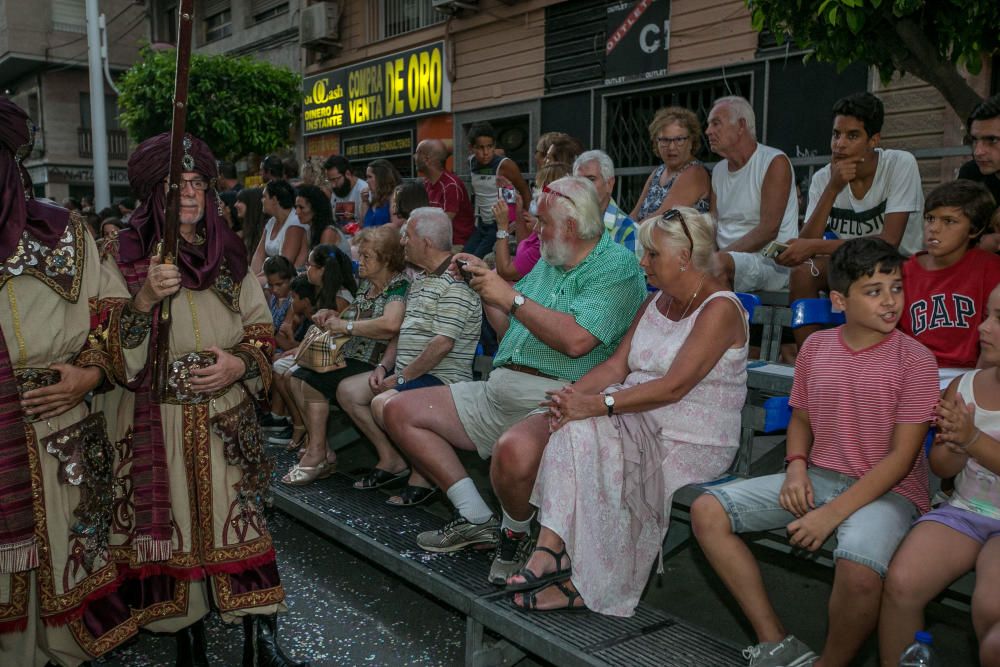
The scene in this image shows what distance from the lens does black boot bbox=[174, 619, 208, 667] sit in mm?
3129

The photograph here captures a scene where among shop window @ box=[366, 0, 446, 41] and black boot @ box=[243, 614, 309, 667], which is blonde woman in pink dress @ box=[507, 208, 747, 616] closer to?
black boot @ box=[243, 614, 309, 667]

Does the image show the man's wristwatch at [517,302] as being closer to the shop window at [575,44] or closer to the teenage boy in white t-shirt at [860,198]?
A: the teenage boy in white t-shirt at [860,198]

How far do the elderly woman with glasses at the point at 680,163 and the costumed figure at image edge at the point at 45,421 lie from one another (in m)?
3.22

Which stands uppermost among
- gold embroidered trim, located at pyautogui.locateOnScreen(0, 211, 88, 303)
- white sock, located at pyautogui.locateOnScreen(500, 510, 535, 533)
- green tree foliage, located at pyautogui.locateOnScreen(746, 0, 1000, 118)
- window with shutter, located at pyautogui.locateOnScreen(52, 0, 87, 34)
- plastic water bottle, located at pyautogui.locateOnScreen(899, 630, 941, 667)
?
window with shutter, located at pyautogui.locateOnScreen(52, 0, 87, 34)

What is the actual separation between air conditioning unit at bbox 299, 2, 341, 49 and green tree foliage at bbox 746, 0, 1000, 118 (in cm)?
1332

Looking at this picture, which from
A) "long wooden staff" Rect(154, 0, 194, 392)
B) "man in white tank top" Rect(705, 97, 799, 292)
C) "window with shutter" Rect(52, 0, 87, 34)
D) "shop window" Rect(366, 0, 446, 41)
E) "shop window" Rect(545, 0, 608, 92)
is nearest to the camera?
"long wooden staff" Rect(154, 0, 194, 392)

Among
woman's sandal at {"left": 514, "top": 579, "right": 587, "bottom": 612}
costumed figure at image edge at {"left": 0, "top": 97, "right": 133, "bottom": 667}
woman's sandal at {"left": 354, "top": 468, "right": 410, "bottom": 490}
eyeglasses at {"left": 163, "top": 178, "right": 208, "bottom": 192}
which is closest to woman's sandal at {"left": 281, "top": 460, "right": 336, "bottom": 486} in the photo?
woman's sandal at {"left": 354, "top": 468, "right": 410, "bottom": 490}

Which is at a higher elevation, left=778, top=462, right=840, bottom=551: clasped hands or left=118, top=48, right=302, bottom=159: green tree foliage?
left=118, top=48, right=302, bottom=159: green tree foliage

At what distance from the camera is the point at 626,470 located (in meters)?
3.06

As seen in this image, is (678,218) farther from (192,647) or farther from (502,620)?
(192,647)

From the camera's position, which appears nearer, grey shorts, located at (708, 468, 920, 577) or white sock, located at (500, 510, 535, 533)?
grey shorts, located at (708, 468, 920, 577)

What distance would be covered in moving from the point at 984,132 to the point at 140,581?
3813mm

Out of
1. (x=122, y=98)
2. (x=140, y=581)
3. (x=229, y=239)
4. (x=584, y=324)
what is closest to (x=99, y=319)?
(x=229, y=239)

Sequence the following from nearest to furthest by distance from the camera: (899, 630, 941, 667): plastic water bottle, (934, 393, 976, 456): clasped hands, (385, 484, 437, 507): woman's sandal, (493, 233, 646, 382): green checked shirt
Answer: (899, 630, 941, 667): plastic water bottle < (934, 393, 976, 456): clasped hands < (493, 233, 646, 382): green checked shirt < (385, 484, 437, 507): woman's sandal
